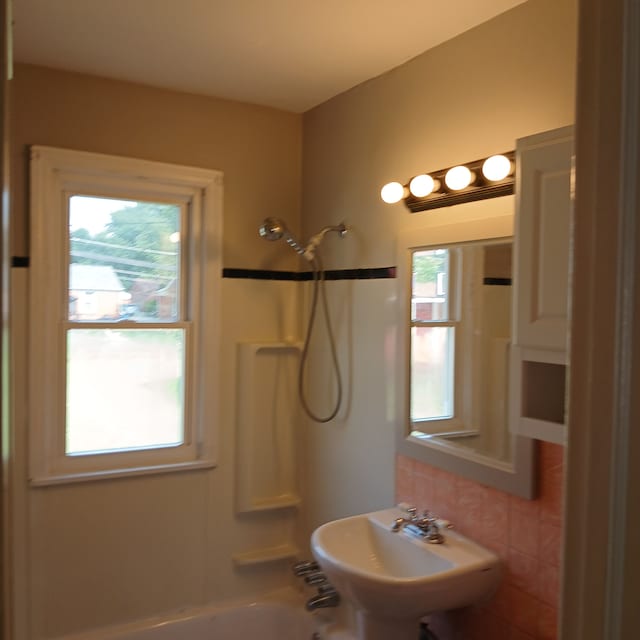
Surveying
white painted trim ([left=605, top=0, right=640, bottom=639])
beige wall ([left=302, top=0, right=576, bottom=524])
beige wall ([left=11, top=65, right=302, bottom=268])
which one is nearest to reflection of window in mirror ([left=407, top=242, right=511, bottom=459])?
beige wall ([left=302, top=0, right=576, bottom=524])

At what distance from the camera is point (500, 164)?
1942 millimetres

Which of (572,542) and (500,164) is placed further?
(500,164)

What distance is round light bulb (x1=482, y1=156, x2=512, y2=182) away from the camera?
1942mm

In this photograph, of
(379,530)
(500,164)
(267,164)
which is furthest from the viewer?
(267,164)

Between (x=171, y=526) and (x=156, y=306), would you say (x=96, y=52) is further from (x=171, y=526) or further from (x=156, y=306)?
(x=171, y=526)

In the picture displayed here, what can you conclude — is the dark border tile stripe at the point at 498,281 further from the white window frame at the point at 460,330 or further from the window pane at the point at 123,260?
the window pane at the point at 123,260

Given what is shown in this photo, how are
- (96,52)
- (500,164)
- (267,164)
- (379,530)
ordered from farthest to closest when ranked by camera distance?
(267,164)
(96,52)
(379,530)
(500,164)

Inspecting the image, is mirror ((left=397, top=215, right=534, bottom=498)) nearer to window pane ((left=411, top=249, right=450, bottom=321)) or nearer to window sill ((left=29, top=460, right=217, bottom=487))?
window pane ((left=411, top=249, right=450, bottom=321))

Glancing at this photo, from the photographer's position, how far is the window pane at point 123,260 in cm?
275

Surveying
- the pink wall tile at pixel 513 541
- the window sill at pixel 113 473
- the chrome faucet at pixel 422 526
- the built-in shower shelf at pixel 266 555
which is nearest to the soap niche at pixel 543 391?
the pink wall tile at pixel 513 541

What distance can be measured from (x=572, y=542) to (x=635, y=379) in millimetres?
Answer: 219

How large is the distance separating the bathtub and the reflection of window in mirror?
1.22 metres

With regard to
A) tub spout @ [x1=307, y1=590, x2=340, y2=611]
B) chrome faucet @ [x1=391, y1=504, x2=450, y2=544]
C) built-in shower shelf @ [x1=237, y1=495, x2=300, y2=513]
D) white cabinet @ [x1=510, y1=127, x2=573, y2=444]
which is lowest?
tub spout @ [x1=307, y1=590, x2=340, y2=611]

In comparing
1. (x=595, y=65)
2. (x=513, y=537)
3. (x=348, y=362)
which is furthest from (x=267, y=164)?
(x=595, y=65)
